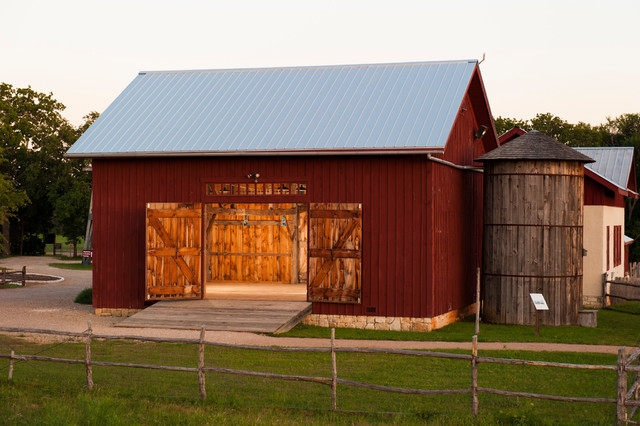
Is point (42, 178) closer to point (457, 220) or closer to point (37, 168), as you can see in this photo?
point (37, 168)

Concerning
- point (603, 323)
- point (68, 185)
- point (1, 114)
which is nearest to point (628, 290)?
point (603, 323)

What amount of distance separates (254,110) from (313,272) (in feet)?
18.2

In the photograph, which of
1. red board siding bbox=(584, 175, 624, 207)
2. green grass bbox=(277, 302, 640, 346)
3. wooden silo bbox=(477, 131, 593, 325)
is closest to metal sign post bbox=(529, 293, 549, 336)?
green grass bbox=(277, 302, 640, 346)

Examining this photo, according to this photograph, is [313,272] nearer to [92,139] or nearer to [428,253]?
[428,253]

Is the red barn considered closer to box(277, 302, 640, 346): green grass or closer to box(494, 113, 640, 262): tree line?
box(277, 302, 640, 346): green grass

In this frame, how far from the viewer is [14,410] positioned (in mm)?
11898

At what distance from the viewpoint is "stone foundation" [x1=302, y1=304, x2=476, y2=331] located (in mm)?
21048

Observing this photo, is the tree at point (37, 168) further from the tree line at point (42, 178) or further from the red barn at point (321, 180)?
the red barn at point (321, 180)

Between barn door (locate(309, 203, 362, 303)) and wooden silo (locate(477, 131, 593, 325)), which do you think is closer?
barn door (locate(309, 203, 362, 303))

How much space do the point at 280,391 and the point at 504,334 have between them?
9.09 metres

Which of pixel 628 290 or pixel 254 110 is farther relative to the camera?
pixel 628 290

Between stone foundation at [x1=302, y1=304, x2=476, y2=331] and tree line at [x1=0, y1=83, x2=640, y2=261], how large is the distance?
35.8 metres

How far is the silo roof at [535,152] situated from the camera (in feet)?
74.4

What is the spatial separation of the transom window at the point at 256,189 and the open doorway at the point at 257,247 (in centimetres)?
557
